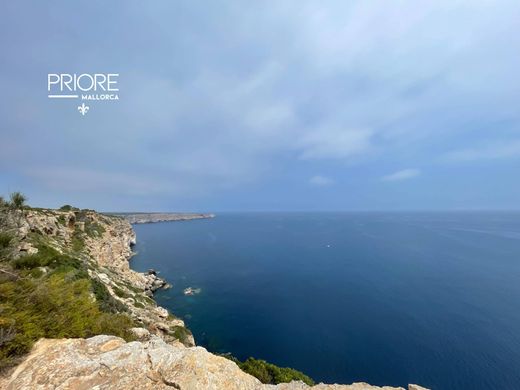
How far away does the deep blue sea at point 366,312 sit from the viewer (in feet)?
99.9

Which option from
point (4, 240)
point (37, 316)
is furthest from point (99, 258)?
point (37, 316)

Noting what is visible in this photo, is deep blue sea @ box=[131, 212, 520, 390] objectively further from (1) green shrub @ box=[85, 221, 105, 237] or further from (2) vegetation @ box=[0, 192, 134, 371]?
(2) vegetation @ box=[0, 192, 134, 371]

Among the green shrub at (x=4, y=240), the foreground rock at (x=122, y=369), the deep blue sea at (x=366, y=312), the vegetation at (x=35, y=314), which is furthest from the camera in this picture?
the deep blue sea at (x=366, y=312)

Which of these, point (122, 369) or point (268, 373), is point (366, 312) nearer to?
point (268, 373)

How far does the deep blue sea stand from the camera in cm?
3044

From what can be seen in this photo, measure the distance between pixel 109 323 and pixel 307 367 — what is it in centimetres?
2874

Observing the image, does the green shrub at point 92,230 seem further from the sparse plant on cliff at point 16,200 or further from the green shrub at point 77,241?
the sparse plant on cliff at point 16,200

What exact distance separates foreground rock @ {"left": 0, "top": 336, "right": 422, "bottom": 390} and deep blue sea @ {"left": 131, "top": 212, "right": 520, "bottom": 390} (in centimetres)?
2839

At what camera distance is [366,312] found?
44625 mm

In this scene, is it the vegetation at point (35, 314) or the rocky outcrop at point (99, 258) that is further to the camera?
the rocky outcrop at point (99, 258)

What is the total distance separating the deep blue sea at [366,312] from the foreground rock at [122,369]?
28.4 m

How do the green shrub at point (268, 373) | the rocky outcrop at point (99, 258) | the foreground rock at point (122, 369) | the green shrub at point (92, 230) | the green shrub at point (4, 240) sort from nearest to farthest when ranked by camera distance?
the foreground rock at point (122, 369) < the green shrub at point (4, 240) < the green shrub at point (268, 373) < the rocky outcrop at point (99, 258) < the green shrub at point (92, 230)

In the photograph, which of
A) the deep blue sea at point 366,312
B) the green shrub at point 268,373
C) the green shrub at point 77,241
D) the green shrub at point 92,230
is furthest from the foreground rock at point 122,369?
the green shrub at point 92,230

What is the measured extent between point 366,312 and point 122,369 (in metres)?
48.2
